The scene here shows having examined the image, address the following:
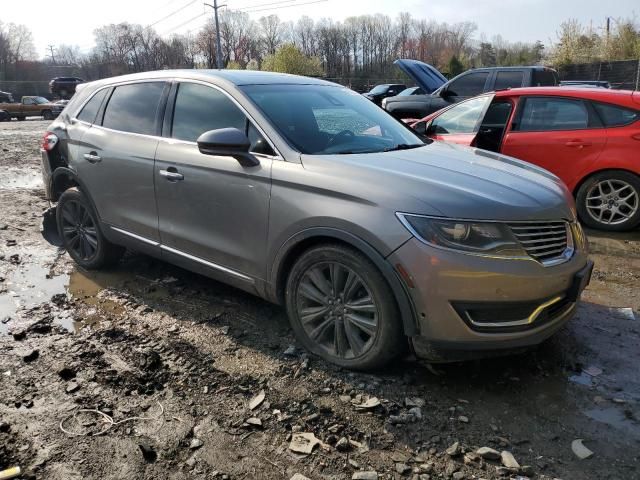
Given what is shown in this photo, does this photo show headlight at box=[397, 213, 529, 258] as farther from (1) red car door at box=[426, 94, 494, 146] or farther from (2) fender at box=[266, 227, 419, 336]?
(1) red car door at box=[426, 94, 494, 146]

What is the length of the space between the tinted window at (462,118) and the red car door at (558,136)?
0.48 m

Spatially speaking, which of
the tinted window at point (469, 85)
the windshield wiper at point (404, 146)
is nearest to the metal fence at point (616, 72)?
the tinted window at point (469, 85)

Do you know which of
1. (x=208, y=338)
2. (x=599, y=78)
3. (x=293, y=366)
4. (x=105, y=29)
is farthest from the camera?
(x=105, y=29)

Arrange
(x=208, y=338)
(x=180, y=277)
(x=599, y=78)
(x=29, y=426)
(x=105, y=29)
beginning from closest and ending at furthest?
(x=29, y=426) < (x=208, y=338) < (x=180, y=277) < (x=599, y=78) < (x=105, y=29)

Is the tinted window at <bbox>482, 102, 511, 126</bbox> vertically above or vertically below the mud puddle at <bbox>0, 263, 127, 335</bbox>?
above

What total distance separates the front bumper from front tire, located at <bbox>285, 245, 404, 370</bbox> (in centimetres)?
17

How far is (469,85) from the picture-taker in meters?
12.1

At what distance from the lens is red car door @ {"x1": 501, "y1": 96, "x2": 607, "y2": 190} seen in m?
6.18

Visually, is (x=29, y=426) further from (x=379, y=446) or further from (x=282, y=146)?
(x=282, y=146)

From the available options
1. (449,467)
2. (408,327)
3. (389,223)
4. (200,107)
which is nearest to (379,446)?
(449,467)

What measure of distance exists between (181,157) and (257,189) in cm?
82

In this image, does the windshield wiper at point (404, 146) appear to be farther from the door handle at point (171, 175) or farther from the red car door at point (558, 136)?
the red car door at point (558, 136)

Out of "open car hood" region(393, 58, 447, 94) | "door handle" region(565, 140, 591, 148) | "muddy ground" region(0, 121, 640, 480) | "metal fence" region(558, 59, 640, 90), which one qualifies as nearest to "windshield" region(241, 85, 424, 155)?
"muddy ground" region(0, 121, 640, 480)

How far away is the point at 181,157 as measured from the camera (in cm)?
388
